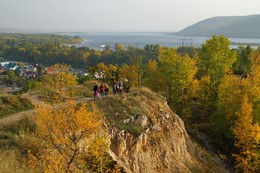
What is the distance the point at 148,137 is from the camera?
22766mm

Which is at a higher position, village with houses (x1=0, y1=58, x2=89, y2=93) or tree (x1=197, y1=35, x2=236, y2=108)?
tree (x1=197, y1=35, x2=236, y2=108)

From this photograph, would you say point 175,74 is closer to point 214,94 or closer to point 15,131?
point 214,94

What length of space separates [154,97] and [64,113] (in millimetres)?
14742

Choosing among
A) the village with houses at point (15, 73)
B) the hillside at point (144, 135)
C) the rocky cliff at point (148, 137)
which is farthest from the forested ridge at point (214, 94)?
the village with houses at point (15, 73)

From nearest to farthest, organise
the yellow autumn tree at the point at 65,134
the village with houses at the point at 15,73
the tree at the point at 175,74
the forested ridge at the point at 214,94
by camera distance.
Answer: the yellow autumn tree at the point at 65,134 < the forested ridge at the point at 214,94 < the tree at the point at 175,74 < the village with houses at the point at 15,73

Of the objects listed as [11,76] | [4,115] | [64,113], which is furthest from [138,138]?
[11,76]

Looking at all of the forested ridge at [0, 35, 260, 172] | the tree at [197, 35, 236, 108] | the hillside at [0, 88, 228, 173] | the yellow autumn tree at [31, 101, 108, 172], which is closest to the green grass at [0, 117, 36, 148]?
the hillside at [0, 88, 228, 173]

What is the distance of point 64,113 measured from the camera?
1313cm

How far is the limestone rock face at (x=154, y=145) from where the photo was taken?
20.4 metres

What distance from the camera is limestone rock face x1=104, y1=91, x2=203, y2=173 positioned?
67.0ft

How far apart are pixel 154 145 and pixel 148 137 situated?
0.77 metres

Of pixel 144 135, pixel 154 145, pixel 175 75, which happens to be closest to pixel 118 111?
pixel 144 135

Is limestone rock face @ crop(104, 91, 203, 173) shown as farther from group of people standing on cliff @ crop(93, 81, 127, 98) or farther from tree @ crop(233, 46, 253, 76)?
tree @ crop(233, 46, 253, 76)

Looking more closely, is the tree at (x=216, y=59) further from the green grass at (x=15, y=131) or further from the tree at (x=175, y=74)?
the green grass at (x=15, y=131)
